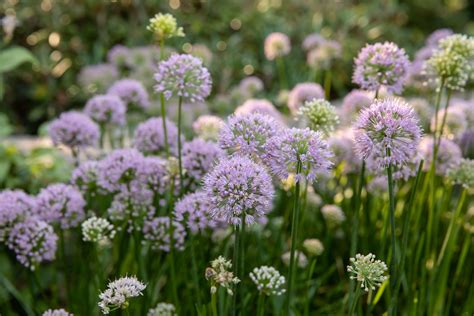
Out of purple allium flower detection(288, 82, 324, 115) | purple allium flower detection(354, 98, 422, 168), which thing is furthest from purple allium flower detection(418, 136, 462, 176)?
purple allium flower detection(354, 98, 422, 168)

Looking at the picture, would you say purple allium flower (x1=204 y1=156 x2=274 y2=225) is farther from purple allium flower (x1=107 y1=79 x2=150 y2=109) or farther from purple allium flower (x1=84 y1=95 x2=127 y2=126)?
purple allium flower (x1=107 y1=79 x2=150 y2=109)

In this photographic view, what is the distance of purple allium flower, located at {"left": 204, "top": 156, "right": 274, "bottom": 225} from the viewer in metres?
1.44

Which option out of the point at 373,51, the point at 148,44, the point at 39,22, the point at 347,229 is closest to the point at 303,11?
the point at 148,44

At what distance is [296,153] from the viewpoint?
148 cm

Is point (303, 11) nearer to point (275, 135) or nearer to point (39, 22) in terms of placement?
point (39, 22)

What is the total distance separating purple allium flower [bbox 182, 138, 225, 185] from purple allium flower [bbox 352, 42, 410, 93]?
545 millimetres

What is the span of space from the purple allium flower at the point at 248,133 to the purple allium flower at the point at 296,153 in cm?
7

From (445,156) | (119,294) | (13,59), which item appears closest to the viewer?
(119,294)

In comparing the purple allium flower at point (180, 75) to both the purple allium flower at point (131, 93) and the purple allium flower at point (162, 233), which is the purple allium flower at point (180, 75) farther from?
the purple allium flower at point (131, 93)

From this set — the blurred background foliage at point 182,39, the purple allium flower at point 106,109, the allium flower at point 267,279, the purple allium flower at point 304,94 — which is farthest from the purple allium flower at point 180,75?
the blurred background foliage at point 182,39

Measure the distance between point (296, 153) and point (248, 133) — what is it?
20 centimetres

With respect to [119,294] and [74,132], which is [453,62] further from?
[74,132]

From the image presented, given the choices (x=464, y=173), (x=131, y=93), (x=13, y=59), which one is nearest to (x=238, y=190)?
(x=464, y=173)

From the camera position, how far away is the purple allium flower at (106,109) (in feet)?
8.79
